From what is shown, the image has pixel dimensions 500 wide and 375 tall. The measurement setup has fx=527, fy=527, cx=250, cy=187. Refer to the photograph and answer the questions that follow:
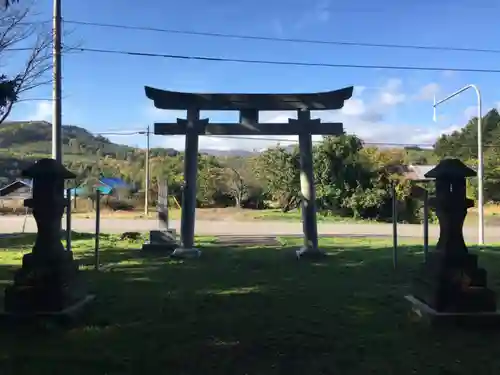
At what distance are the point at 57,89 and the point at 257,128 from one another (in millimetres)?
4933

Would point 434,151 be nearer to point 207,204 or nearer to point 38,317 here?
point 207,204

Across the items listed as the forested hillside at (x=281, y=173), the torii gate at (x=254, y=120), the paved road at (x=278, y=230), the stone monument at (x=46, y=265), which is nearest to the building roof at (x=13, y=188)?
the forested hillside at (x=281, y=173)

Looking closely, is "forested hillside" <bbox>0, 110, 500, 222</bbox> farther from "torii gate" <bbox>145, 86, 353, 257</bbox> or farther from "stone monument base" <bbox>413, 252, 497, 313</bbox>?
"stone monument base" <bbox>413, 252, 497, 313</bbox>

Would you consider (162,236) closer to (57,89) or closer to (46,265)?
(57,89)

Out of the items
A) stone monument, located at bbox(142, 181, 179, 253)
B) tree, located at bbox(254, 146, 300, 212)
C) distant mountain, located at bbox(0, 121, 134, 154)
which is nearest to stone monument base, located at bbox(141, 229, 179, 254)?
stone monument, located at bbox(142, 181, 179, 253)

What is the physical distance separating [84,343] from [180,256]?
6231 millimetres

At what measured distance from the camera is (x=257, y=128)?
1158cm

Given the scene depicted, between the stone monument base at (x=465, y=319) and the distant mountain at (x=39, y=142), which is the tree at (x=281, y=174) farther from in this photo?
the stone monument base at (x=465, y=319)

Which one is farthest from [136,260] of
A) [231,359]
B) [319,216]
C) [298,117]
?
[319,216]

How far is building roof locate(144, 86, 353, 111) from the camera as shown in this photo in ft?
37.4

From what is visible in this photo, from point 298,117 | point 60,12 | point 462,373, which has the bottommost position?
point 462,373

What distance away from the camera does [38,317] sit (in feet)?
16.2

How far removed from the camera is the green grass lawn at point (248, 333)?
12.9ft

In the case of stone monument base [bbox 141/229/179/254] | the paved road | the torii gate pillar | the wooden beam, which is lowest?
the paved road
